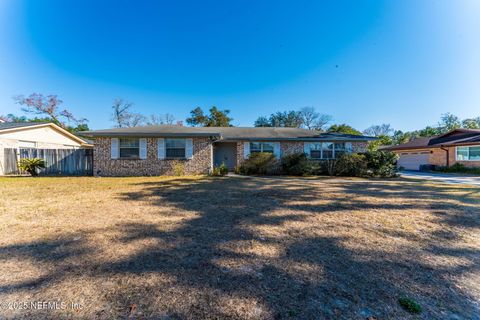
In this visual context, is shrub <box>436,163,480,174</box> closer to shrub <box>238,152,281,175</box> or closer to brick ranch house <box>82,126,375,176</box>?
shrub <box>238,152,281,175</box>

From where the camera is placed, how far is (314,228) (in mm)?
3701

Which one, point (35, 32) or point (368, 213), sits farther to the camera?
point (35, 32)

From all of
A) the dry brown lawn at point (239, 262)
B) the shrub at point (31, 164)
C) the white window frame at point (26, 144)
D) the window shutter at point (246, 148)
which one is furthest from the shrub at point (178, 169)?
the white window frame at point (26, 144)

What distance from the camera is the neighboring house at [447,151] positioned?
52.4ft

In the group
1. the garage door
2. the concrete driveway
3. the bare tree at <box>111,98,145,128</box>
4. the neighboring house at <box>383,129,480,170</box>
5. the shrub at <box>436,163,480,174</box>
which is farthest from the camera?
the bare tree at <box>111,98,145,128</box>

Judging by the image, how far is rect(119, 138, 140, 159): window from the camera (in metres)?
12.6

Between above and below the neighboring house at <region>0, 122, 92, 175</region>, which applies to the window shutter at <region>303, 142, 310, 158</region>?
below

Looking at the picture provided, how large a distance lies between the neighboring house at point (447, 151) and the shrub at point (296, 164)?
13622 millimetres

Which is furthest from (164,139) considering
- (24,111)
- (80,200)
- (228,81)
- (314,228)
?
(24,111)

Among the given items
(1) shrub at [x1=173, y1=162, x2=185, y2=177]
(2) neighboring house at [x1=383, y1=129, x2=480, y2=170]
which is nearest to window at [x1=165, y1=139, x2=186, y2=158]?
(1) shrub at [x1=173, y1=162, x2=185, y2=177]

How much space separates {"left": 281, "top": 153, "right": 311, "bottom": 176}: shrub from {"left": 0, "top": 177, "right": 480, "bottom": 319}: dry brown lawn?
8.10 meters

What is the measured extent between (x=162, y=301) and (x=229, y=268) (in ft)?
2.62

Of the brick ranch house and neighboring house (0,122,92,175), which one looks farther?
neighboring house (0,122,92,175)

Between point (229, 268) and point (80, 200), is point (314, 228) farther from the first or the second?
point (80, 200)
